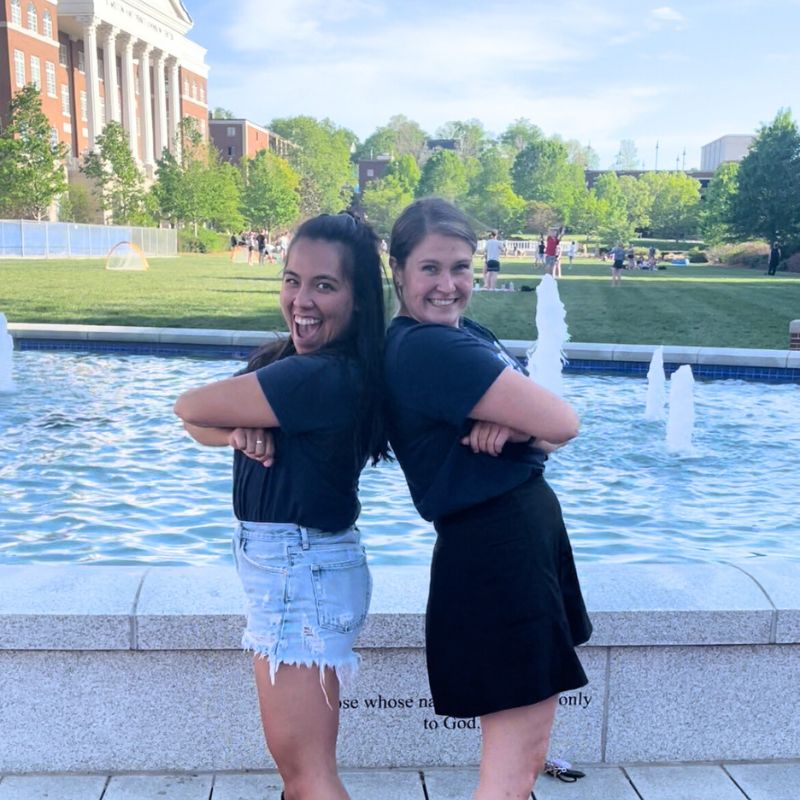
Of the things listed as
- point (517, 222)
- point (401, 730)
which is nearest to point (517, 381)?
point (401, 730)

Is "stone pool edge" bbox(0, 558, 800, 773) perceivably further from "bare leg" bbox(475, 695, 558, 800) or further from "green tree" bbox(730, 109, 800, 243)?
"green tree" bbox(730, 109, 800, 243)

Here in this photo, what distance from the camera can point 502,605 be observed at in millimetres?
2156

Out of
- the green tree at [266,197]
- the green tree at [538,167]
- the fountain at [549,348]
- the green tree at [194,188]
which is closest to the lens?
the fountain at [549,348]

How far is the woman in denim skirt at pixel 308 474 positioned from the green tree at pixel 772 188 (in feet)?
Result: 153

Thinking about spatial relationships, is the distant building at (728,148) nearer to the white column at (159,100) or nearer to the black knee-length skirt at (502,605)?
the white column at (159,100)

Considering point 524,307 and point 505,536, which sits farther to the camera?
point 524,307

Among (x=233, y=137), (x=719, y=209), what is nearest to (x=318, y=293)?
(x=719, y=209)

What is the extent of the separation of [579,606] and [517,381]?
61 centimetres

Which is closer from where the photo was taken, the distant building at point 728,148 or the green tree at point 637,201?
the green tree at point 637,201

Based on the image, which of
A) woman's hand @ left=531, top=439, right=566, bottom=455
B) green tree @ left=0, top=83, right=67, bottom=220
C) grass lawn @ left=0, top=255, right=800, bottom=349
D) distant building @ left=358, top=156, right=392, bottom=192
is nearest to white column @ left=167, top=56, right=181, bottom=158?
green tree @ left=0, top=83, right=67, bottom=220

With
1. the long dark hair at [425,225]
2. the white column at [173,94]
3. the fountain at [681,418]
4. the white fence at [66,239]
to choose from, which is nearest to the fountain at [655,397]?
the fountain at [681,418]

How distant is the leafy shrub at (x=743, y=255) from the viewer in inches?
1953

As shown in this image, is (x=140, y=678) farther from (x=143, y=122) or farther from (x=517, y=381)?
A: (x=143, y=122)

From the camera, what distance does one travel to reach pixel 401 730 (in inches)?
132
